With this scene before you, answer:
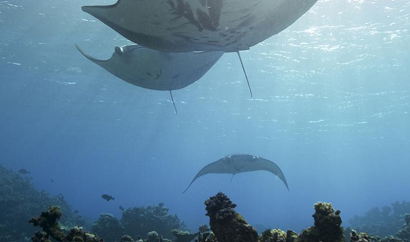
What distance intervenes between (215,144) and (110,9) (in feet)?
207

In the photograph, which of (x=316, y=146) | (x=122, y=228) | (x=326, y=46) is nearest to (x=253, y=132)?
(x=316, y=146)

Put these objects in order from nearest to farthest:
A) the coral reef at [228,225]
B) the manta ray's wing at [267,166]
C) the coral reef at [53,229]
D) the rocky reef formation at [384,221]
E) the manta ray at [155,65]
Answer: the coral reef at [228,225] < the coral reef at [53,229] < the manta ray at [155,65] < the manta ray's wing at [267,166] < the rocky reef formation at [384,221]

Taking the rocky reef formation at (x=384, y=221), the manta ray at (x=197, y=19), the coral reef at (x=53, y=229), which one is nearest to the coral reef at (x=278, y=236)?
the coral reef at (x=53, y=229)

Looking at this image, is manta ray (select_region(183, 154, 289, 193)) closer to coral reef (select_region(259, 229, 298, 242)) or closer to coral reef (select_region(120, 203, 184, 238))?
coral reef (select_region(120, 203, 184, 238))

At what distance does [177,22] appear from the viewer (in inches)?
141

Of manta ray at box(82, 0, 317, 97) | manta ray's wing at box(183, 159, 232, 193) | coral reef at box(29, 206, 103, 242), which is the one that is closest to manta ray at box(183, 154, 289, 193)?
manta ray's wing at box(183, 159, 232, 193)

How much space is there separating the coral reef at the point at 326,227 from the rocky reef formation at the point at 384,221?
18.4m

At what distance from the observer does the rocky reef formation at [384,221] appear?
1900cm

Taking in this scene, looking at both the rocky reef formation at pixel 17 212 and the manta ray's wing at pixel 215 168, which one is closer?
the manta ray's wing at pixel 215 168

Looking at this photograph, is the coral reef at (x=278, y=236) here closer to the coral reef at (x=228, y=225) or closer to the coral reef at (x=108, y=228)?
the coral reef at (x=228, y=225)

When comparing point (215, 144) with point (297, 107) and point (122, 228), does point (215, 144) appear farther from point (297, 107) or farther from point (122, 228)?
point (122, 228)

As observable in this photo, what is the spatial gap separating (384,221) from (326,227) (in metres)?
29.6

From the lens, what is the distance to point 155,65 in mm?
5727

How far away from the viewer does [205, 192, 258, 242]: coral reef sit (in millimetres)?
2984
